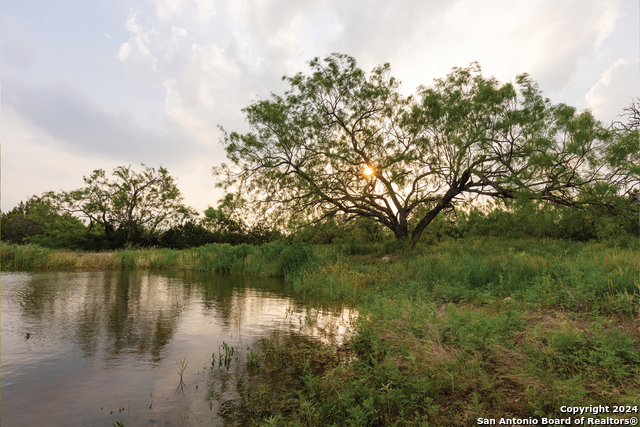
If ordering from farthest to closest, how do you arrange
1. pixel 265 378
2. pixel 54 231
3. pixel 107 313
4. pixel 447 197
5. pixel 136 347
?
pixel 54 231
pixel 447 197
pixel 107 313
pixel 136 347
pixel 265 378

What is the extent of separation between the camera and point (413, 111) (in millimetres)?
18969

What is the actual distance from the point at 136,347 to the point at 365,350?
5.05 m

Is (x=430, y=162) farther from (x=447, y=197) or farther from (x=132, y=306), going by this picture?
(x=132, y=306)

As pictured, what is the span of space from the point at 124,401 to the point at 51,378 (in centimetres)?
191

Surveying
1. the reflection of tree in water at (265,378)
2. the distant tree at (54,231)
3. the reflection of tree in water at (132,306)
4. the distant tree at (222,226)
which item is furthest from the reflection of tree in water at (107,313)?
the distant tree at (54,231)

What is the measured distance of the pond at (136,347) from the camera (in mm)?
4484

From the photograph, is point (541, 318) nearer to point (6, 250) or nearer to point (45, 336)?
point (45, 336)

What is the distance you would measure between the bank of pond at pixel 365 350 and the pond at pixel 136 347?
→ 4 cm

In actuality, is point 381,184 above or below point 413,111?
→ below

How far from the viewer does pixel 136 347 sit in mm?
7020

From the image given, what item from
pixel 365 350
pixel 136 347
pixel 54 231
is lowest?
pixel 136 347

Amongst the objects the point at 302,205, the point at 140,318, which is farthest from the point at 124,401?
the point at 302,205

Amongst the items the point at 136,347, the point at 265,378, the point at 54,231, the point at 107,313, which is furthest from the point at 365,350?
the point at 54,231

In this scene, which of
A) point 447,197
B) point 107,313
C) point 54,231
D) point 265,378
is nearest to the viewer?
point 265,378
